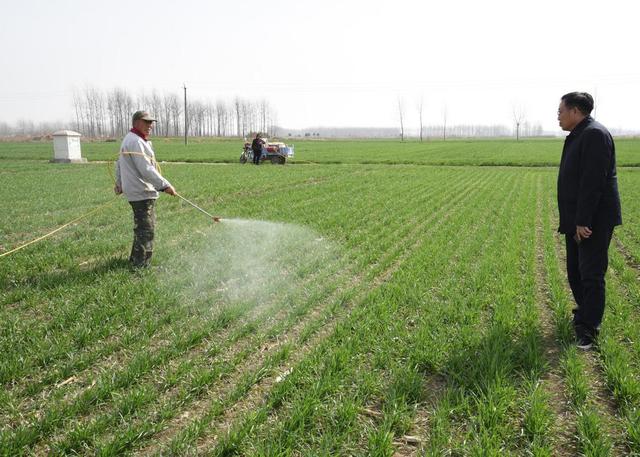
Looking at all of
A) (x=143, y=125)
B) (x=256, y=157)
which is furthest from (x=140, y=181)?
(x=256, y=157)

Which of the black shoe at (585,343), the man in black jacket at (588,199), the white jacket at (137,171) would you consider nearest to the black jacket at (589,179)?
the man in black jacket at (588,199)

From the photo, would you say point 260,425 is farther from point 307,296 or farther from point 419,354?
point 307,296

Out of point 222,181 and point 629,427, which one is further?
point 222,181

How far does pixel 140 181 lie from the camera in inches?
263

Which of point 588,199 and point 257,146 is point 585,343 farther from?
point 257,146

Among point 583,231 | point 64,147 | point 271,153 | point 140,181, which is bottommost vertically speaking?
point 583,231

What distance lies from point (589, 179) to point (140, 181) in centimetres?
587

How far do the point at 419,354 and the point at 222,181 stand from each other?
52.5 ft

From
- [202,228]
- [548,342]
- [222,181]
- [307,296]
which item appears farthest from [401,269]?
[222,181]

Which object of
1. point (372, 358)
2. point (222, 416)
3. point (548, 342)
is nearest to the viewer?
point (222, 416)

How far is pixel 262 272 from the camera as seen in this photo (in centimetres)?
691

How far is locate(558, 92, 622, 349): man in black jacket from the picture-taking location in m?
4.44

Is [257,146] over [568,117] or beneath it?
over

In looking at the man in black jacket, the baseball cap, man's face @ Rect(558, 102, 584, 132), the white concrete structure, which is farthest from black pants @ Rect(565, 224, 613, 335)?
the white concrete structure
